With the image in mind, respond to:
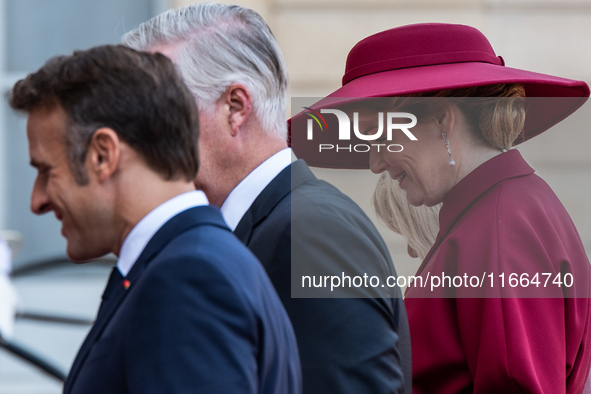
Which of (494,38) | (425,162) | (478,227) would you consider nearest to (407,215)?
(425,162)

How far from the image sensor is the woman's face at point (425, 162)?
74.9 inches

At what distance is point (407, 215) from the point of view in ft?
7.77

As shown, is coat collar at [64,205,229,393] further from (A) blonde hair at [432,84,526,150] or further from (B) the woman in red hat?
(A) blonde hair at [432,84,526,150]

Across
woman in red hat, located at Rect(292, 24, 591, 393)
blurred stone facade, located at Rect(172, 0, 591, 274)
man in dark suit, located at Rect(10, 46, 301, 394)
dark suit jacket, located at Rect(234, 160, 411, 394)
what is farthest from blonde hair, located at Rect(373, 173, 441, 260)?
blurred stone facade, located at Rect(172, 0, 591, 274)

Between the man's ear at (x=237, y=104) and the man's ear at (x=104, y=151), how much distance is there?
71 centimetres

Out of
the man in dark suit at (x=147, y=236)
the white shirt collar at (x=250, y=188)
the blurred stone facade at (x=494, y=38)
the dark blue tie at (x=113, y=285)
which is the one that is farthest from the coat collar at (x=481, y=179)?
the blurred stone facade at (x=494, y=38)

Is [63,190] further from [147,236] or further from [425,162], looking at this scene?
[425,162]

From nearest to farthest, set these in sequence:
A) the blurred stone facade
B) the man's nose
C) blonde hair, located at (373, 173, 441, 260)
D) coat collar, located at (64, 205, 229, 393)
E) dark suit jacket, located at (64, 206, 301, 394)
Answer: dark suit jacket, located at (64, 206, 301, 394) < coat collar, located at (64, 205, 229, 393) < the man's nose < blonde hair, located at (373, 173, 441, 260) < the blurred stone facade

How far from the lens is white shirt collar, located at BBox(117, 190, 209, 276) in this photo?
1.29 metres

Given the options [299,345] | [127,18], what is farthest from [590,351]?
[127,18]

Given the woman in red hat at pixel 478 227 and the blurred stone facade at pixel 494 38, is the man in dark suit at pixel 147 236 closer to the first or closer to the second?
the woman in red hat at pixel 478 227

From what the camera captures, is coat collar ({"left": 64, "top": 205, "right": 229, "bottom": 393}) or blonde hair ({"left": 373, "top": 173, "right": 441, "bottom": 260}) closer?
coat collar ({"left": 64, "top": 205, "right": 229, "bottom": 393})

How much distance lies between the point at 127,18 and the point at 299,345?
3950 mm

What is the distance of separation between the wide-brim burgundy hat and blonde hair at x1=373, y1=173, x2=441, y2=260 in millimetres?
350
